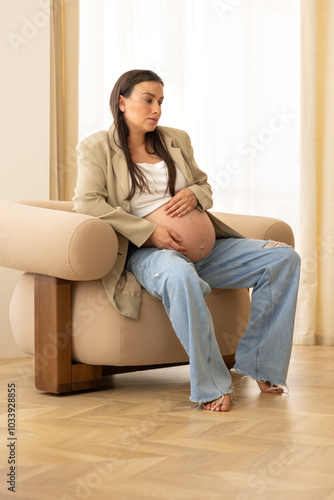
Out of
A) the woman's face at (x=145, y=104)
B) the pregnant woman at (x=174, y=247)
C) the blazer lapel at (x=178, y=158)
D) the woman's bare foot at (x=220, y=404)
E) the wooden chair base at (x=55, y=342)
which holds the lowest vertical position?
the woman's bare foot at (x=220, y=404)

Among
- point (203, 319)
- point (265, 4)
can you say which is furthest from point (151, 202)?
point (265, 4)

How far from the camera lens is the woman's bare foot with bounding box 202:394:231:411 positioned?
2.03 metres

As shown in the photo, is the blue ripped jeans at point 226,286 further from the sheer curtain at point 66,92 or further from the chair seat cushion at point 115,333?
the sheer curtain at point 66,92

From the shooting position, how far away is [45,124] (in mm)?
3244

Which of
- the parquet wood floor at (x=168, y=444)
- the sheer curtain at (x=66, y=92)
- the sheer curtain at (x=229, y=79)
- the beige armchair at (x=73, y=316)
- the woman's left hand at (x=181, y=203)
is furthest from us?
the sheer curtain at (x=229, y=79)

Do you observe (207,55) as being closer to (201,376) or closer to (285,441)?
(201,376)

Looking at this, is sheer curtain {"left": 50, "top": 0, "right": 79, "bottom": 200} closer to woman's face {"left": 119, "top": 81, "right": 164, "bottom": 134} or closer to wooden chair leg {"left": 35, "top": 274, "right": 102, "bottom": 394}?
woman's face {"left": 119, "top": 81, "right": 164, "bottom": 134}

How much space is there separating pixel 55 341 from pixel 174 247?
0.49 metres

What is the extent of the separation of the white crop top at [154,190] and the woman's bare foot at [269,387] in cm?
69

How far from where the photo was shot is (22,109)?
3.18 meters

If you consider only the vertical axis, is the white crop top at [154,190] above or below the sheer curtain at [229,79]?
below

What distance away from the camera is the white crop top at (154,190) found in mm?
2400

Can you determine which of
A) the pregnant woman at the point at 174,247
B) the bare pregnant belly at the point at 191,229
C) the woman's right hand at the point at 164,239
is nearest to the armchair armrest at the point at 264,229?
the pregnant woman at the point at 174,247

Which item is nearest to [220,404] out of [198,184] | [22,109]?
[198,184]
